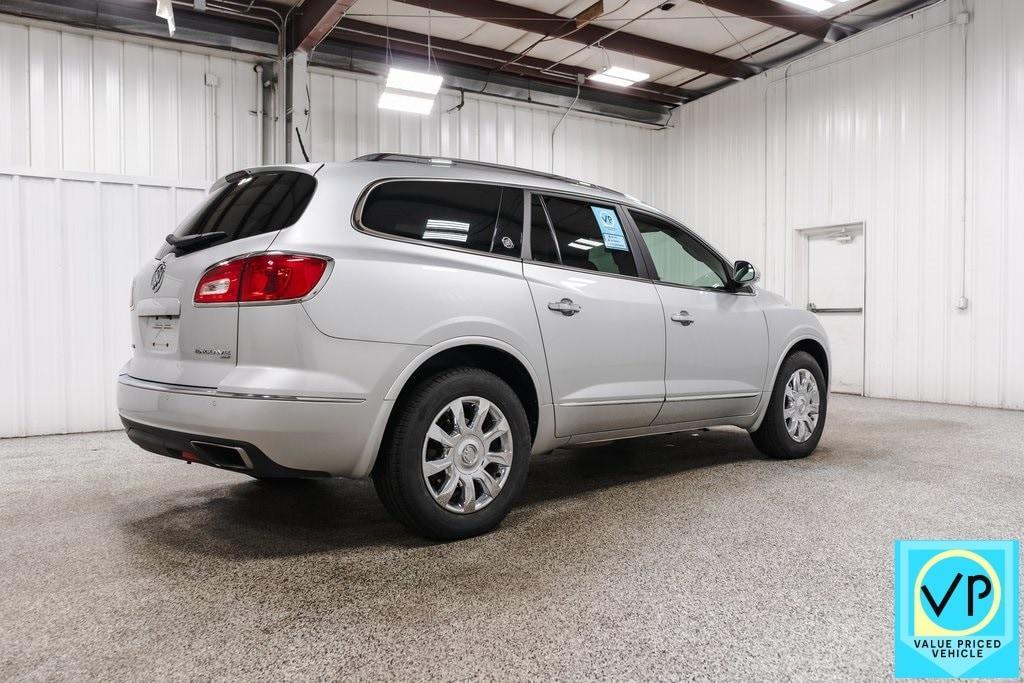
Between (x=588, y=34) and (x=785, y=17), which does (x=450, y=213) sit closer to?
(x=588, y=34)

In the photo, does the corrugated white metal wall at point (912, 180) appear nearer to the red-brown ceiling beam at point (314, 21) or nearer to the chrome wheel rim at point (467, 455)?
the red-brown ceiling beam at point (314, 21)

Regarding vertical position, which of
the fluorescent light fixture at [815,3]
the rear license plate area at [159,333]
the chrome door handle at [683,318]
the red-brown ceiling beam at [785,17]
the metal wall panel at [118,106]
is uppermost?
the red-brown ceiling beam at [785,17]

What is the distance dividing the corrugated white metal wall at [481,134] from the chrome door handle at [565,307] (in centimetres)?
585

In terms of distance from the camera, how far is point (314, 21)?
703 centimetres

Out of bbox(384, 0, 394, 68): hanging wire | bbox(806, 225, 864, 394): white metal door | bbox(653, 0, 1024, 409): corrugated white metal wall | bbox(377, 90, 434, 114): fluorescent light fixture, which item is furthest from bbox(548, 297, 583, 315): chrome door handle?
bbox(806, 225, 864, 394): white metal door

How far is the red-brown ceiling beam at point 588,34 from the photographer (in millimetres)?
7797

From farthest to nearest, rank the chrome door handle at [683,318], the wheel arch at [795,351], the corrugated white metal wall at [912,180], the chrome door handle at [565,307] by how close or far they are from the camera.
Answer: the corrugated white metal wall at [912,180] → the wheel arch at [795,351] → the chrome door handle at [683,318] → the chrome door handle at [565,307]

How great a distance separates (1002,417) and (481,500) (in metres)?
6.40

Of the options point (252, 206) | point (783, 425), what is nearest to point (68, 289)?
point (252, 206)

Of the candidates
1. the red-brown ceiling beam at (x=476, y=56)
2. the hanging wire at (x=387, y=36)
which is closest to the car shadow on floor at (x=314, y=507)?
the hanging wire at (x=387, y=36)

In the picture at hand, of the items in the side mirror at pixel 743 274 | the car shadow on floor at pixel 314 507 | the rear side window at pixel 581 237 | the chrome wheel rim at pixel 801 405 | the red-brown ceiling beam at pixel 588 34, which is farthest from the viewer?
the red-brown ceiling beam at pixel 588 34

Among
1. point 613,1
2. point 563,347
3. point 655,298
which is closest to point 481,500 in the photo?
point 563,347

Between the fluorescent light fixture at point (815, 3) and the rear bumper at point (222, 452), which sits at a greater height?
the fluorescent light fixture at point (815, 3)

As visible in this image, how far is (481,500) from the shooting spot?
2.80 metres
